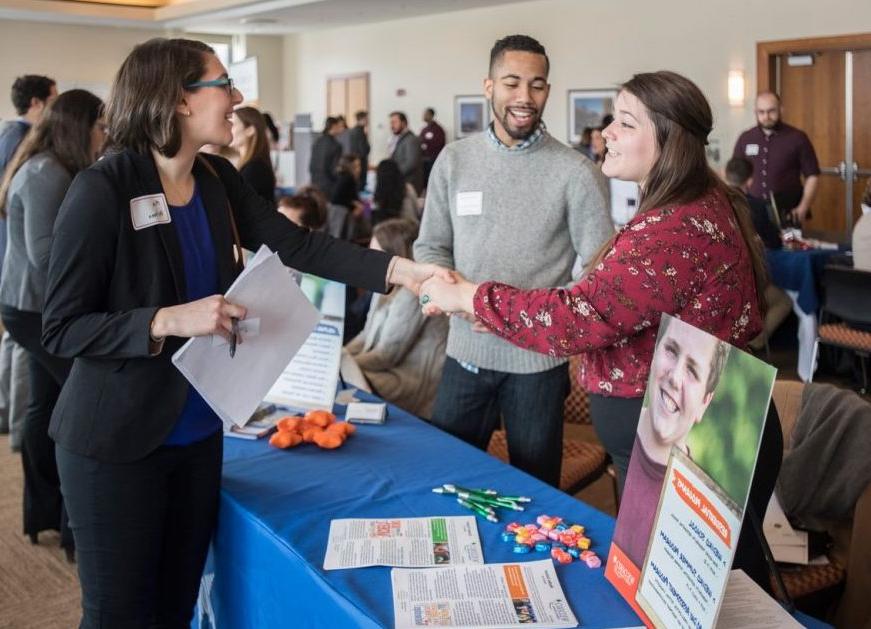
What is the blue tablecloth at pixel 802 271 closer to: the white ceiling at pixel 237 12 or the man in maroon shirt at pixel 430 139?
the white ceiling at pixel 237 12

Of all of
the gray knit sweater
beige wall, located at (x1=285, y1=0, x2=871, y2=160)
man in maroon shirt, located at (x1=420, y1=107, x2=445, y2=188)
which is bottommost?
the gray knit sweater

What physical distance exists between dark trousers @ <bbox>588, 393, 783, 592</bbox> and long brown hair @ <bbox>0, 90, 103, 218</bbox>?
198cm

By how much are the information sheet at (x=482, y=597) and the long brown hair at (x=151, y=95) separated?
0.85m

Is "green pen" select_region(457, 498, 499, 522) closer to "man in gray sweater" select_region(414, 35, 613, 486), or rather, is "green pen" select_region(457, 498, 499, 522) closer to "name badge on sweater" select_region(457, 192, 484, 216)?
"man in gray sweater" select_region(414, 35, 613, 486)

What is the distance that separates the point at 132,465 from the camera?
1.62 meters

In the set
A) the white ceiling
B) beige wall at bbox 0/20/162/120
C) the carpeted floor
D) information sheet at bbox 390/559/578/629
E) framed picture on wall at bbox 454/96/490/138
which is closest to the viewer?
information sheet at bbox 390/559/578/629

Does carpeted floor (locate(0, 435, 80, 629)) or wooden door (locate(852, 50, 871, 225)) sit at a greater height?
wooden door (locate(852, 50, 871, 225))

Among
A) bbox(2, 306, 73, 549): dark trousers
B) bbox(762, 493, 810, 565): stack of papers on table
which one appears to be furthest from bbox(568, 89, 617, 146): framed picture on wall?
bbox(762, 493, 810, 565): stack of papers on table

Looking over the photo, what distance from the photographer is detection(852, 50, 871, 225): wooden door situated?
8945 millimetres

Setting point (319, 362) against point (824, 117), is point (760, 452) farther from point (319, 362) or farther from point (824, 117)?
point (824, 117)

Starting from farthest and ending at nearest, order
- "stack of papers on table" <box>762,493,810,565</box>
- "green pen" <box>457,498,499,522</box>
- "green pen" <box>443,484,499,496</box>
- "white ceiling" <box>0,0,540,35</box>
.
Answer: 1. "white ceiling" <box>0,0,540,35</box>
2. "stack of papers on table" <box>762,493,810,565</box>
3. "green pen" <box>443,484,499,496</box>
4. "green pen" <box>457,498,499,522</box>

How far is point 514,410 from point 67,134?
1.71 meters

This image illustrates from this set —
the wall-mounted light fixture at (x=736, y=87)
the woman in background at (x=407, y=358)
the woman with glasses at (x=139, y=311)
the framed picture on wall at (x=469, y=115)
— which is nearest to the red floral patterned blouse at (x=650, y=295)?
the woman with glasses at (x=139, y=311)

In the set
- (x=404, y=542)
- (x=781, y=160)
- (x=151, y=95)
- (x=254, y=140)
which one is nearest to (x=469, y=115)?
(x=781, y=160)
